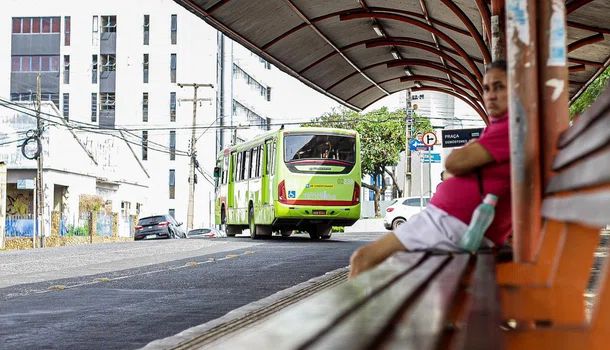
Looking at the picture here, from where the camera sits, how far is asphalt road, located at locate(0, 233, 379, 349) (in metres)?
7.97

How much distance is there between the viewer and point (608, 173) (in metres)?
2.22

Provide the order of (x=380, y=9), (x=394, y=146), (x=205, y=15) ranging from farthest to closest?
(x=394, y=146) < (x=380, y=9) < (x=205, y=15)

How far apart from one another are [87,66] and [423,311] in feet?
243

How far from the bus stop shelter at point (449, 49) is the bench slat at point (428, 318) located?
4.43 feet

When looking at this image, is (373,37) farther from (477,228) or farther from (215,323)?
(477,228)

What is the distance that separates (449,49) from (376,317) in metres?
18.5

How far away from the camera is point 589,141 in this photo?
8.70 ft

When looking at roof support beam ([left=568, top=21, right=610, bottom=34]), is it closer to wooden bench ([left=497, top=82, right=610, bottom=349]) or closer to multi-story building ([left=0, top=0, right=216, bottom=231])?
wooden bench ([left=497, top=82, right=610, bottom=349])

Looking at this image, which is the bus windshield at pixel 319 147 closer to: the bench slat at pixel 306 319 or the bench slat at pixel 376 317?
the bench slat at pixel 376 317

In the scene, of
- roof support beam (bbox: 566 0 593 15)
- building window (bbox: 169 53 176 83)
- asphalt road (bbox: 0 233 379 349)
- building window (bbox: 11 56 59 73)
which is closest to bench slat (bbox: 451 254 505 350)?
asphalt road (bbox: 0 233 379 349)

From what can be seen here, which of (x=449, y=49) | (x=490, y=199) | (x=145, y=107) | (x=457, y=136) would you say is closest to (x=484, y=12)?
(x=449, y=49)

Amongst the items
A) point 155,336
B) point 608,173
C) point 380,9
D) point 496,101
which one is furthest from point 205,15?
point 608,173

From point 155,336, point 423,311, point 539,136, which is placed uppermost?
point 539,136

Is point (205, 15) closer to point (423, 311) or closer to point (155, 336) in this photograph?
point (155, 336)
